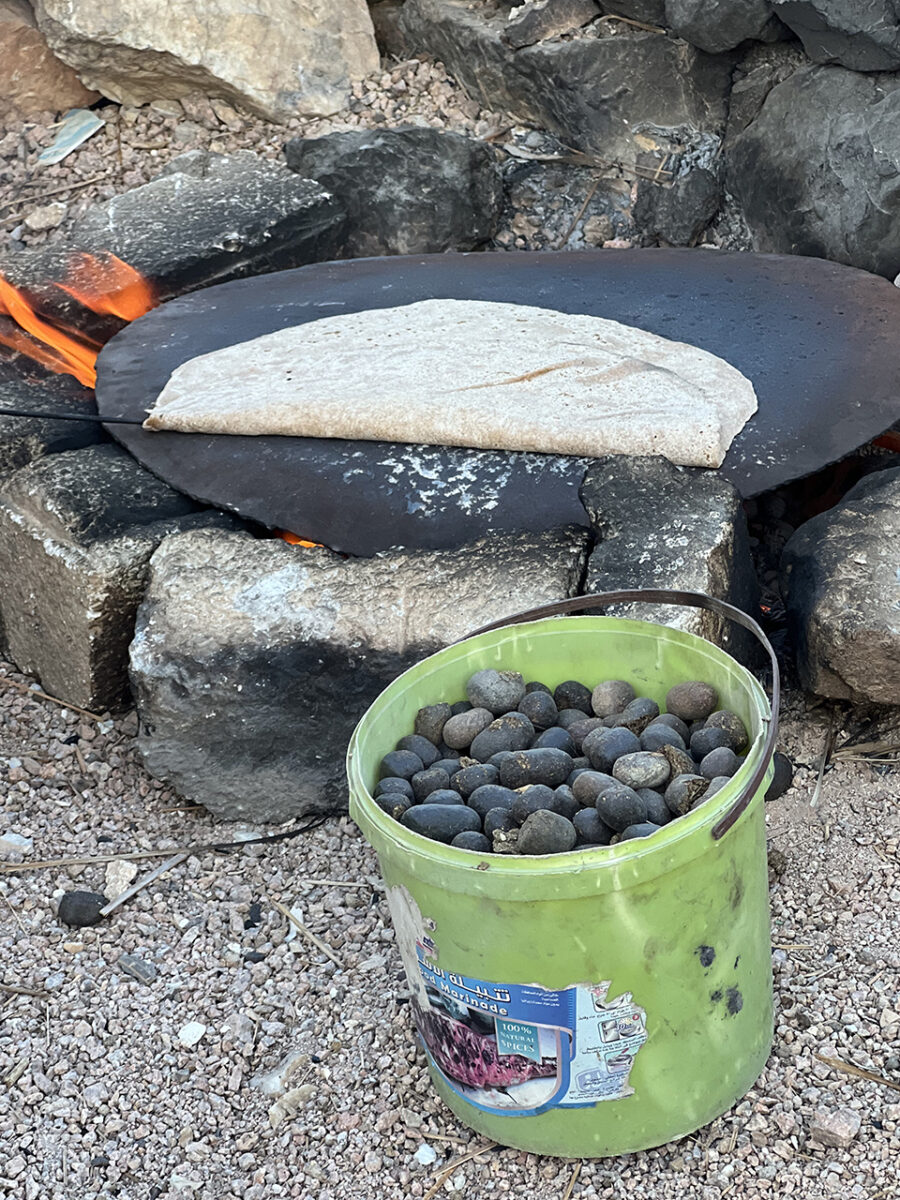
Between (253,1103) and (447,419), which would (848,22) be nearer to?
(447,419)

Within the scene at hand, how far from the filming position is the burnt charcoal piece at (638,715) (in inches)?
70.9

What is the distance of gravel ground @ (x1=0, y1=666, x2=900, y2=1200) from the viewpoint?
68.6 inches

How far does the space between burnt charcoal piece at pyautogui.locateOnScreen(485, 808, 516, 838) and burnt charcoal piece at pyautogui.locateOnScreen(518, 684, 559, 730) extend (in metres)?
0.24

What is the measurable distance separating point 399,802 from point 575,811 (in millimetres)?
239

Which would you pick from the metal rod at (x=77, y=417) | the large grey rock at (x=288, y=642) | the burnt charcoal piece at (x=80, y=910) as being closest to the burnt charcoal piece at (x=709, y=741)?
the large grey rock at (x=288, y=642)

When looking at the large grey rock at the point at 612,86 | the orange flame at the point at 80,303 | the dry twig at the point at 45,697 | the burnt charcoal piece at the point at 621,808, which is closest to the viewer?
the burnt charcoal piece at the point at 621,808

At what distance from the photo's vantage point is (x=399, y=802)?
5.41 ft

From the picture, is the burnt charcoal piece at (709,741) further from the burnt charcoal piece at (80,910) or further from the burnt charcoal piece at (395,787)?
the burnt charcoal piece at (80,910)

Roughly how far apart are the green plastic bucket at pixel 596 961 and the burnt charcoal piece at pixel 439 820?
50 mm

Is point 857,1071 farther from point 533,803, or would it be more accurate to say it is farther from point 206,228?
point 206,228

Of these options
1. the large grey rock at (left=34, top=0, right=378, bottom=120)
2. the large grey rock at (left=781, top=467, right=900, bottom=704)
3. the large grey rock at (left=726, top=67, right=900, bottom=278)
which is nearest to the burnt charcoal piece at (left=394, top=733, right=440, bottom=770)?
the large grey rock at (left=781, top=467, right=900, bottom=704)

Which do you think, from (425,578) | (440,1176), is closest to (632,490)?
(425,578)

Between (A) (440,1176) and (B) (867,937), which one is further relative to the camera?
(B) (867,937)

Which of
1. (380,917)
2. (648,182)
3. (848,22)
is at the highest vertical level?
→ (848,22)
